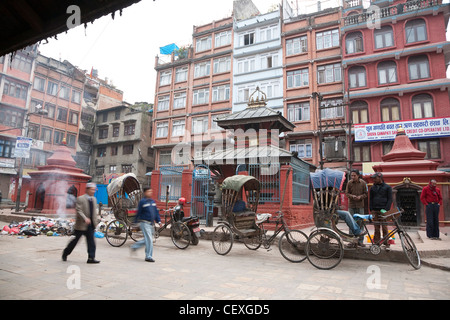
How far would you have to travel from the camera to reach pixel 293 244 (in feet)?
25.3

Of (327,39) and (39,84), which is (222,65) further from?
(39,84)

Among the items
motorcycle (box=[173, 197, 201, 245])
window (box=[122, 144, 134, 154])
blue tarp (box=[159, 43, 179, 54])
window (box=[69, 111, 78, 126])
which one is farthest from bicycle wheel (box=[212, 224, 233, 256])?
window (box=[69, 111, 78, 126])

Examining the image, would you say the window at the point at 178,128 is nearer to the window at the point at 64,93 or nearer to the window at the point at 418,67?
the window at the point at 64,93

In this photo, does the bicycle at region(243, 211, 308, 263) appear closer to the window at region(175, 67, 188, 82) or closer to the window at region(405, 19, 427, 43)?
the window at region(405, 19, 427, 43)

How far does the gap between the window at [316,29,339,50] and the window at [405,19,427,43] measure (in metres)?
5.63

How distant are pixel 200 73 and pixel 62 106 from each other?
64.7 ft

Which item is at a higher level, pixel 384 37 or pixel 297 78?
pixel 384 37

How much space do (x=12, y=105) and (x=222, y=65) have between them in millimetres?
24427

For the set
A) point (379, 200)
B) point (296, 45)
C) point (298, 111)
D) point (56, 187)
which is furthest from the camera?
point (296, 45)

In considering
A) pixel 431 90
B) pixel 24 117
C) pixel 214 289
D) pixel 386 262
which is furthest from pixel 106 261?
pixel 24 117

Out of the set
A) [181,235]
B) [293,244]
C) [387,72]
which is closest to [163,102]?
[387,72]

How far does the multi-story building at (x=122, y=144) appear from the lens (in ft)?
122

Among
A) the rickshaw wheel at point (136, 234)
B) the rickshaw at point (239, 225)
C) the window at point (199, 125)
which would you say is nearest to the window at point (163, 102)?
the window at point (199, 125)

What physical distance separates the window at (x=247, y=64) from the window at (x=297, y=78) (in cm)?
443
